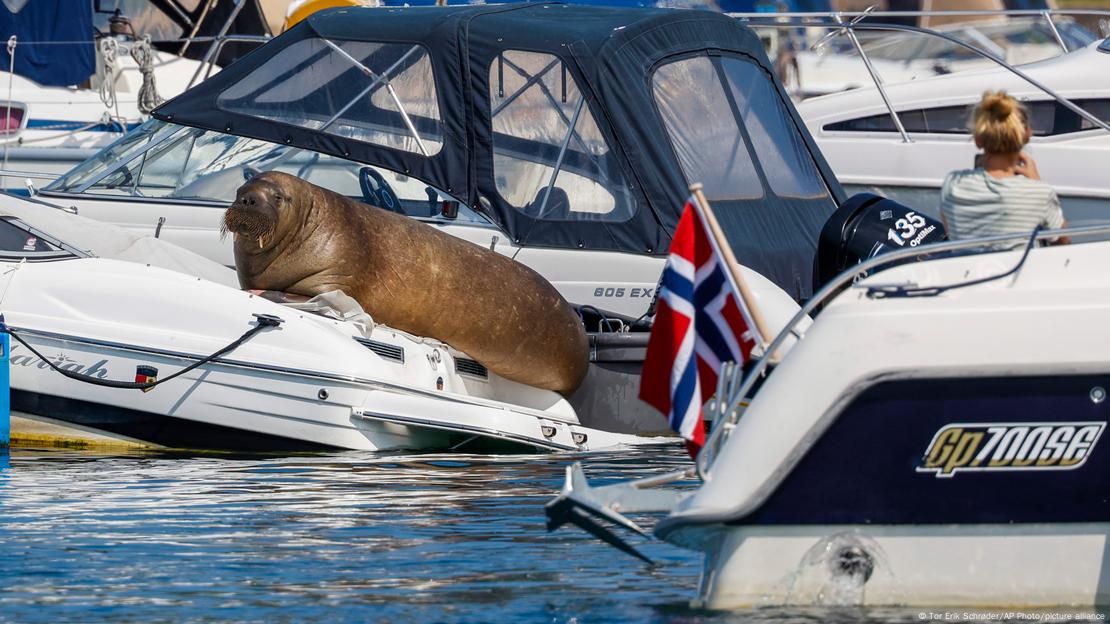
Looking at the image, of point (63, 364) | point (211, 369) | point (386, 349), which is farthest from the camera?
point (386, 349)

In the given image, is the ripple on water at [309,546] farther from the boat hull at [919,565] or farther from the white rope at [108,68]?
the white rope at [108,68]

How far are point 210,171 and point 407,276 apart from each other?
8.82 ft

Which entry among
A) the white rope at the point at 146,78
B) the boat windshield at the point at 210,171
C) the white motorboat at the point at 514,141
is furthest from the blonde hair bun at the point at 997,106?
the white rope at the point at 146,78

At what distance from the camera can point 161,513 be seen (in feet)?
24.4

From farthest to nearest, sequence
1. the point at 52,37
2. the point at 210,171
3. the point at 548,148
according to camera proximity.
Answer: the point at 52,37 → the point at 210,171 → the point at 548,148

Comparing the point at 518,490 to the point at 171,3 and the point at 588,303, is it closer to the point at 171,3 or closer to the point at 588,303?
the point at 588,303

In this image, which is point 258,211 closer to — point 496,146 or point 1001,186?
point 496,146

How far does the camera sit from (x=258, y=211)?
9367 millimetres

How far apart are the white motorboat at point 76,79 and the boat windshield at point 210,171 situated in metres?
4.01

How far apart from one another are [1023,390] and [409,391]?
446 centimetres

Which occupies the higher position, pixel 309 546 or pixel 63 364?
pixel 63 364

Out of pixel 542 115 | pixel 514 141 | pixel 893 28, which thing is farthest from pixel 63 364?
pixel 893 28

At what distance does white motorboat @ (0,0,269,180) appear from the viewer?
17047 millimetres

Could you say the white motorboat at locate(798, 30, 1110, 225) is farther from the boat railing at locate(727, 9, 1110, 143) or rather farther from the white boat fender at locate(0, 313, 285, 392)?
the white boat fender at locate(0, 313, 285, 392)
